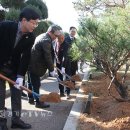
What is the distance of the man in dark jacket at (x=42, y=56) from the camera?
314 inches

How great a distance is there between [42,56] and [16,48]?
203cm

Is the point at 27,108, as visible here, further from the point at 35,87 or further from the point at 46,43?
the point at 46,43

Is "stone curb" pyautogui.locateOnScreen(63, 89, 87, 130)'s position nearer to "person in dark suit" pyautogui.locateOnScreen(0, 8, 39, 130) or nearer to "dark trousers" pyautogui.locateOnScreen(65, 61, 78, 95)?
"person in dark suit" pyautogui.locateOnScreen(0, 8, 39, 130)

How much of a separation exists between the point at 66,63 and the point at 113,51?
10.9 ft

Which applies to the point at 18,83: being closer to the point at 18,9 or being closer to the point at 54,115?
the point at 54,115

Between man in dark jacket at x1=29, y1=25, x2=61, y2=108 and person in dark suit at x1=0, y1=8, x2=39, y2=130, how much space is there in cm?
156

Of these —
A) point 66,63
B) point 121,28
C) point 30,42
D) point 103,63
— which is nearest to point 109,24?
point 121,28

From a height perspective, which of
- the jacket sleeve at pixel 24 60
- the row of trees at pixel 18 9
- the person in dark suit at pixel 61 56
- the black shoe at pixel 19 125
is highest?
the row of trees at pixel 18 9

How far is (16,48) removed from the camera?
244 inches

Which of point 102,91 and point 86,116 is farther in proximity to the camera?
point 102,91

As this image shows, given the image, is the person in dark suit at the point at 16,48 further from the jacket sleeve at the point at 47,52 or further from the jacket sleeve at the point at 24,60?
the jacket sleeve at the point at 47,52

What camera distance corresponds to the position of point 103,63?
7477mm

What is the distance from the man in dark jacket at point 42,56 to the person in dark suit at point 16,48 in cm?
156

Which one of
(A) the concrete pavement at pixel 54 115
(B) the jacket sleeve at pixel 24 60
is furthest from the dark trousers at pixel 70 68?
(B) the jacket sleeve at pixel 24 60
